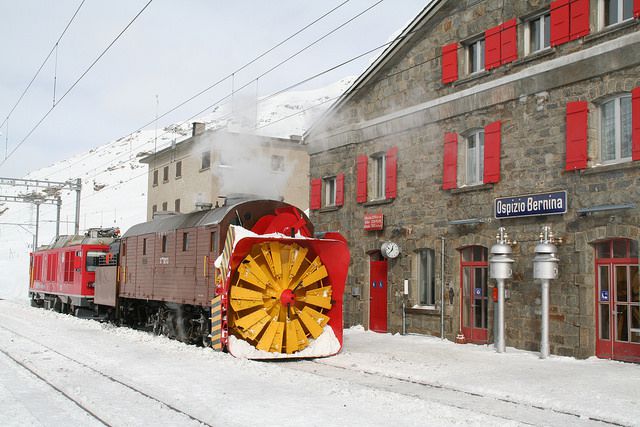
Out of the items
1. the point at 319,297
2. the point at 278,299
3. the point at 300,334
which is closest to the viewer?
the point at 278,299

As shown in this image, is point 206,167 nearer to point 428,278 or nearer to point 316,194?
point 316,194

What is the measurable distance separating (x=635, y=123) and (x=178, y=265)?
998 centimetres

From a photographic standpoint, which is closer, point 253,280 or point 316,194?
point 253,280

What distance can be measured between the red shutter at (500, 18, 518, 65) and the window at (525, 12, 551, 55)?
0.27m

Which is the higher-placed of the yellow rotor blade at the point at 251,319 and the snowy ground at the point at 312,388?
the yellow rotor blade at the point at 251,319

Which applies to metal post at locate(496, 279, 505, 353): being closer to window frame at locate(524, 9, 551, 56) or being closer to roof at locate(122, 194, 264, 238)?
window frame at locate(524, 9, 551, 56)

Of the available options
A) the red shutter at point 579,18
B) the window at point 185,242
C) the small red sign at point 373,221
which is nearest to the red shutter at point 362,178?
the small red sign at point 373,221

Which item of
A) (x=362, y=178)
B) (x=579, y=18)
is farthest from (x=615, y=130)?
(x=362, y=178)

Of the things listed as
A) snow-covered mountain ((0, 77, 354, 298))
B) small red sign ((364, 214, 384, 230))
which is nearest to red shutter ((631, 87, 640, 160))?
small red sign ((364, 214, 384, 230))

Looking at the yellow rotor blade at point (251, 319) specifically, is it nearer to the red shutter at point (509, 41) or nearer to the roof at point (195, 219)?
the roof at point (195, 219)

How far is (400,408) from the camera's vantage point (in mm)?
8641

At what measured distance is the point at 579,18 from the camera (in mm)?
14297

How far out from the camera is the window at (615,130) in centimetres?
1359

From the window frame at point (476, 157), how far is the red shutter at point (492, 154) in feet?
1.49
